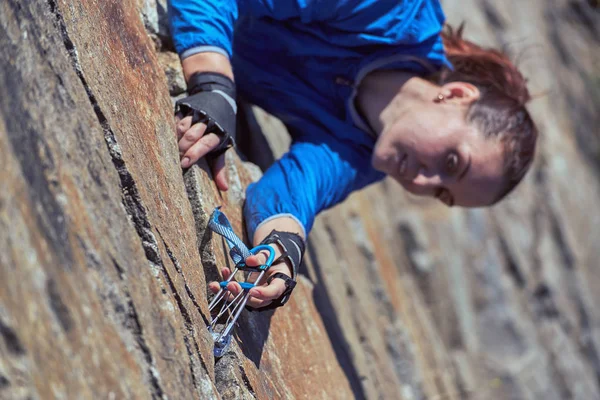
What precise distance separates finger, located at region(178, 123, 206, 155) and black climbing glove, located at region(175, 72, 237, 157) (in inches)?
1.3

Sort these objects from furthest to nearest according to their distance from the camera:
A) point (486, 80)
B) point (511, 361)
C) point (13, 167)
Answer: point (511, 361) < point (486, 80) < point (13, 167)

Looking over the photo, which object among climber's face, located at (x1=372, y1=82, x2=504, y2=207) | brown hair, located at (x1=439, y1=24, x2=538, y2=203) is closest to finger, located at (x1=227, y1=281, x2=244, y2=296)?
climber's face, located at (x1=372, y1=82, x2=504, y2=207)

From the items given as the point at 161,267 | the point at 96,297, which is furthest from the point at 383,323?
the point at 96,297

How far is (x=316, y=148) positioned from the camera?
2.27m

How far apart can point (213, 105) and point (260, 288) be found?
48 centimetres

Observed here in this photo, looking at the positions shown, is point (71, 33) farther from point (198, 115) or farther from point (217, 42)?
point (217, 42)

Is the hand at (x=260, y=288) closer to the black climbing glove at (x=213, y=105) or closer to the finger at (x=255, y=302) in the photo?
the finger at (x=255, y=302)

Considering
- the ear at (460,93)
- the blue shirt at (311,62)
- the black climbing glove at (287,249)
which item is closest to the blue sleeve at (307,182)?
the blue shirt at (311,62)

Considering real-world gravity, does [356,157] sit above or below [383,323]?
above

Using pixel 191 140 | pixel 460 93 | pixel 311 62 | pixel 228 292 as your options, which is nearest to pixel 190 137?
pixel 191 140

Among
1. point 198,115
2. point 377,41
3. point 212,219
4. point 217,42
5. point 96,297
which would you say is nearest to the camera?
point 96,297

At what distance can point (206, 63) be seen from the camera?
1.86m

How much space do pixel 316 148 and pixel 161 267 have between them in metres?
1.10

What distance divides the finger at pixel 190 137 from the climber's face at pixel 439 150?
27.4 inches
